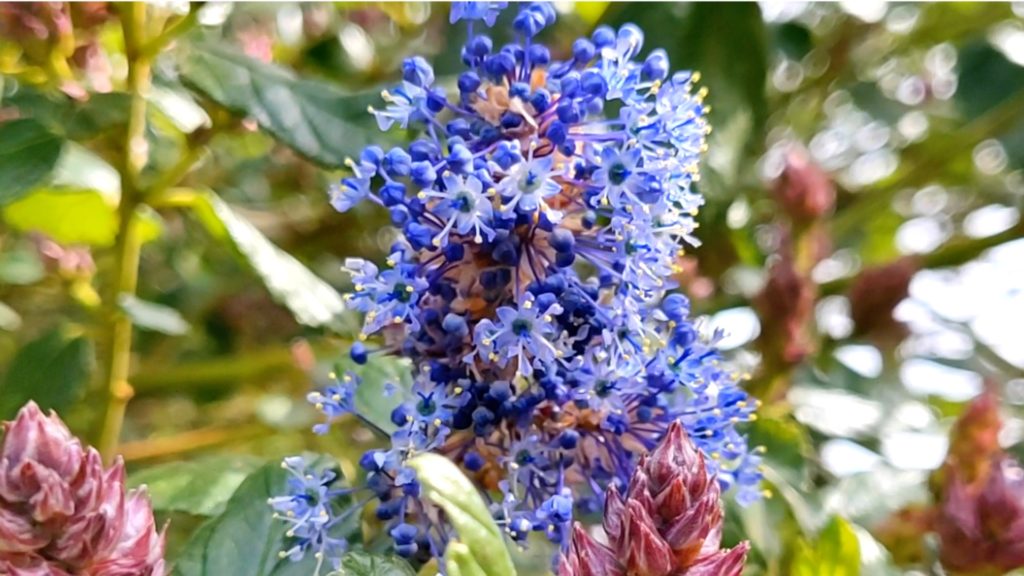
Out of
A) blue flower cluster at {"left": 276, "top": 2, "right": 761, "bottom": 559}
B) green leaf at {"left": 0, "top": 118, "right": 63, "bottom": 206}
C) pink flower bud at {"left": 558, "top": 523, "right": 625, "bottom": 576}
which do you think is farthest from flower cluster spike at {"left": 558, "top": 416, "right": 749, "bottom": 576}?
green leaf at {"left": 0, "top": 118, "right": 63, "bottom": 206}

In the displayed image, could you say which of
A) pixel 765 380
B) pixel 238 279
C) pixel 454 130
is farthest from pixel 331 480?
pixel 238 279

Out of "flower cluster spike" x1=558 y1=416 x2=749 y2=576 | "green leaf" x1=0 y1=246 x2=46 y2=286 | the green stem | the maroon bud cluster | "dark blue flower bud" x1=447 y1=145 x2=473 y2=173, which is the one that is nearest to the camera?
"flower cluster spike" x1=558 y1=416 x2=749 y2=576

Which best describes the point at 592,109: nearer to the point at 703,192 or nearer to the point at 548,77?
the point at 548,77

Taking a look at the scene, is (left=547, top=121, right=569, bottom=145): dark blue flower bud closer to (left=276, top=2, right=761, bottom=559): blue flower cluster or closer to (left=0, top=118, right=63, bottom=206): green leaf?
(left=276, top=2, right=761, bottom=559): blue flower cluster

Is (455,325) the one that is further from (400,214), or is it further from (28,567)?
(28,567)

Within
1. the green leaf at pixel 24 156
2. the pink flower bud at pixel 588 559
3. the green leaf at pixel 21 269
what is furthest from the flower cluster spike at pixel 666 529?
the green leaf at pixel 21 269

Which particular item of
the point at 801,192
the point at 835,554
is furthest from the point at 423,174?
the point at 801,192
